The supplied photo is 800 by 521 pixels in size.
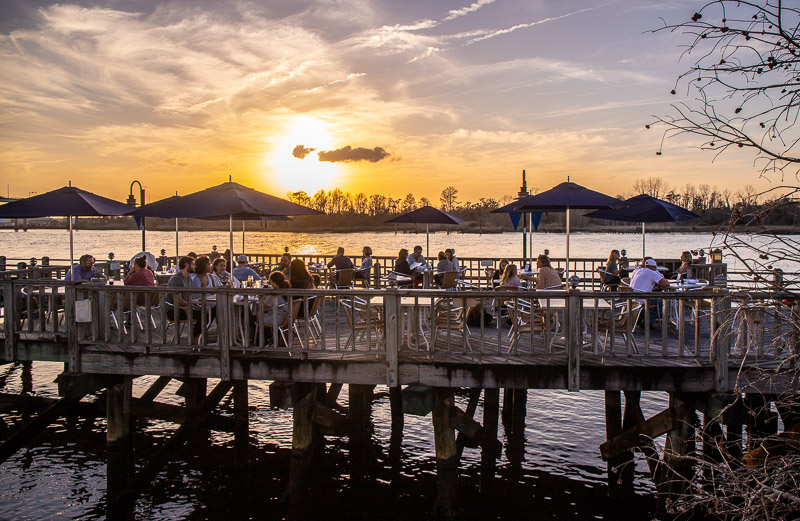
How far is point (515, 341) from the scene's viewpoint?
8.59 metres

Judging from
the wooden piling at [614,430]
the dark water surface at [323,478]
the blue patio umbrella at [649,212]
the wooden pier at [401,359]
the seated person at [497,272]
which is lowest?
the dark water surface at [323,478]

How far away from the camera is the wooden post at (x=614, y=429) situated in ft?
35.2

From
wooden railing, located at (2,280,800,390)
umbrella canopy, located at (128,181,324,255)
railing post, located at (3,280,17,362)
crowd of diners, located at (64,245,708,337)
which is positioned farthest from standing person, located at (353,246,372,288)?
railing post, located at (3,280,17,362)

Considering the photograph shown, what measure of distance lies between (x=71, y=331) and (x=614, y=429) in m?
9.61

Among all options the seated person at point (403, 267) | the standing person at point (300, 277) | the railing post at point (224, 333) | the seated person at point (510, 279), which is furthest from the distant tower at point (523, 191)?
the railing post at point (224, 333)

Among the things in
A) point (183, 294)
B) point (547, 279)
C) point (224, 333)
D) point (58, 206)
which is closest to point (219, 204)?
point (183, 294)

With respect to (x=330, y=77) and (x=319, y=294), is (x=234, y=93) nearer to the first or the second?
(x=330, y=77)

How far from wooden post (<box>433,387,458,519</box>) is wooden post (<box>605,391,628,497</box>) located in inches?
135

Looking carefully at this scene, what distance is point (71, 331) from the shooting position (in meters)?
9.12

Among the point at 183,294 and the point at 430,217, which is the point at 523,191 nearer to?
the point at 430,217

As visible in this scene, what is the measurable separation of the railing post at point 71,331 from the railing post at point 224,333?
2399 mm

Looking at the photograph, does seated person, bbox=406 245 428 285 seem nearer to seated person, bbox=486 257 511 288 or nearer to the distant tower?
seated person, bbox=486 257 511 288

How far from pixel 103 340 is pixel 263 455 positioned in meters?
4.87

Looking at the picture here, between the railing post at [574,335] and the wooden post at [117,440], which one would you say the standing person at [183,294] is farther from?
the railing post at [574,335]
